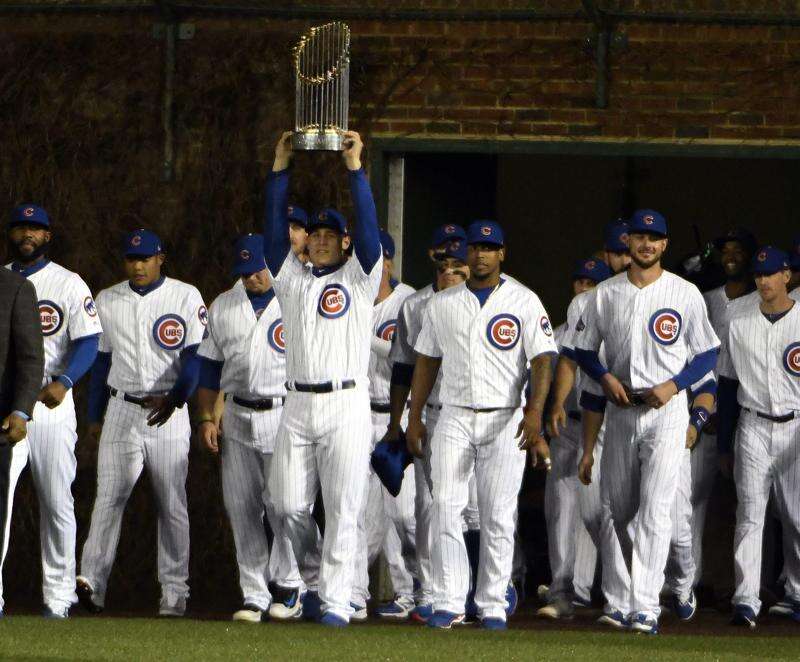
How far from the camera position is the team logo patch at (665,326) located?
8.85 m

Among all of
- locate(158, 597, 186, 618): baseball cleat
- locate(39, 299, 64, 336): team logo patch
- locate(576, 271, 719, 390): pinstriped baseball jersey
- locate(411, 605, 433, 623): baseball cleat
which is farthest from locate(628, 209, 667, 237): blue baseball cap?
locate(158, 597, 186, 618): baseball cleat

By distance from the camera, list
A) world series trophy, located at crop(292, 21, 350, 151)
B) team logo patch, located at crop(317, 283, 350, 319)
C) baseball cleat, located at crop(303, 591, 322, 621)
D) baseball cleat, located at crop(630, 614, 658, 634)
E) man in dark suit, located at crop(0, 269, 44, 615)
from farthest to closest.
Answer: world series trophy, located at crop(292, 21, 350, 151) → baseball cleat, located at crop(303, 591, 322, 621) → baseball cleat, located at crop(630, 614, 658, 634) → team logo patch, located at crop(317, 283, 350, 319) → man in dark suit, located at crop(0, 269, 44, 615)

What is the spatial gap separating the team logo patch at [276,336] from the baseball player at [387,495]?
69 centimetres

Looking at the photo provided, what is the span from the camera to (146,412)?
9.90 metres

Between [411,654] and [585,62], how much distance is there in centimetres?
500

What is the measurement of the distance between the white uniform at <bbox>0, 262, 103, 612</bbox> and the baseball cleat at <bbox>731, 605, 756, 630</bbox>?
11.1 ft

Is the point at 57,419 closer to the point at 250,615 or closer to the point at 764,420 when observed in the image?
the point at 250,615

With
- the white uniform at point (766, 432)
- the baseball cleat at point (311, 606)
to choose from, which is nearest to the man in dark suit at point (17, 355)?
the baseball cleat at point (311, 606)

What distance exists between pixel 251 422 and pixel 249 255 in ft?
2.86

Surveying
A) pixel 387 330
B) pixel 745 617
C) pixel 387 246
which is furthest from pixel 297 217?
pixel 745 617

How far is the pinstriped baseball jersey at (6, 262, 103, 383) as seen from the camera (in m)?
9.12

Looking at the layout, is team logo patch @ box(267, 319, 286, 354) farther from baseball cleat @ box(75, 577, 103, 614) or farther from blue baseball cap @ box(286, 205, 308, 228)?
baseball cleat @ box(75, 577, 103, 614)

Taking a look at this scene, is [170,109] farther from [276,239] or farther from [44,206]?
[276,239]

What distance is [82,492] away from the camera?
11703 millimetres
